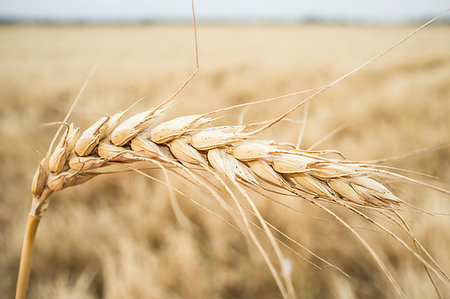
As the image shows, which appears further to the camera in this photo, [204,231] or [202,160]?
[204,231]

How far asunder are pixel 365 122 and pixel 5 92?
16.1ft

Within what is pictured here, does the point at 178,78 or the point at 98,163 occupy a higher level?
the point at 178,78

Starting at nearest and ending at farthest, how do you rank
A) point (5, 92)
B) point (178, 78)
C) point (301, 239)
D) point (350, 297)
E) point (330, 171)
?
point (330, 171) < point (350, 297) < point (301, 239) < point (5, 92) < point (178, 78)

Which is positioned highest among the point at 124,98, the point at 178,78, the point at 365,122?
the point at 178,78

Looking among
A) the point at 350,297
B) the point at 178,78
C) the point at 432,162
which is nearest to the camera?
the point at 350,297

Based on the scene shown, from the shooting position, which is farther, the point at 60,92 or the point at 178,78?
the point at 178,78

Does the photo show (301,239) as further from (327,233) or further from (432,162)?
(432,162)

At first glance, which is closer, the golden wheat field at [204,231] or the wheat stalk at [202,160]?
the wheat stalk at [202,160]

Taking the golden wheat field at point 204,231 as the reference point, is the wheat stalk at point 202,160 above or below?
above

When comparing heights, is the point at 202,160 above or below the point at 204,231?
above

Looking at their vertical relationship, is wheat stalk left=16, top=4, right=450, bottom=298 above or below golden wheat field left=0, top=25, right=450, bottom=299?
above

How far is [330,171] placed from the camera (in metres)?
0.52

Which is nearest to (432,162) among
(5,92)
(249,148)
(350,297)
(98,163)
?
(350,297)

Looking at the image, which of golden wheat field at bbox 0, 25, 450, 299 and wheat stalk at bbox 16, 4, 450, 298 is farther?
golden wheat field at bbox 0, 25, 450, 299
